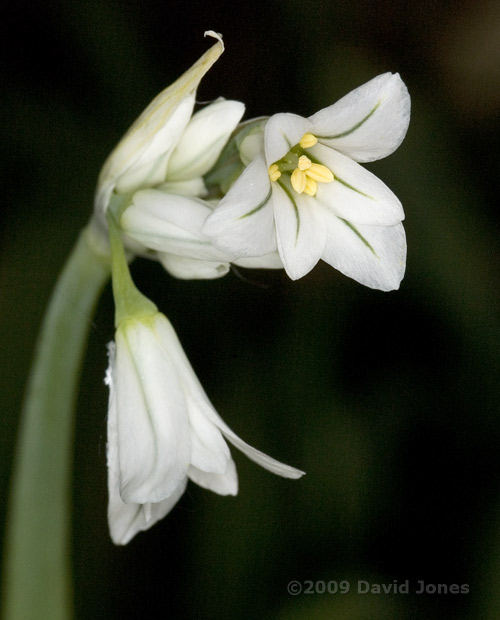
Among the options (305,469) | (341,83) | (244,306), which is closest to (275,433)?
(305,469)

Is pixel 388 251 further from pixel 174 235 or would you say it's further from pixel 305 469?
pixel 305 469

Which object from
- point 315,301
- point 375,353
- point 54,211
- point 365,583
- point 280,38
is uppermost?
point 280,38

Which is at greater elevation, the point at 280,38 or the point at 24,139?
the point at 280,38

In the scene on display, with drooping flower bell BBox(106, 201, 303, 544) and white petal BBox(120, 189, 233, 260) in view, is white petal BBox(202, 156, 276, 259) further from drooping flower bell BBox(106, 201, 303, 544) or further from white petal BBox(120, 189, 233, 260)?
drooping flower bell BBox(106, 201, 303, 544)

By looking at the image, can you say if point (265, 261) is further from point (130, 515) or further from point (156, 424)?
point (130, 515)

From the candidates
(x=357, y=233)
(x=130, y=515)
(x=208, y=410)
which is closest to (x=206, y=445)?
(x=208, y=410)

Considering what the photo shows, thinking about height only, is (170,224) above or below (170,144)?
below

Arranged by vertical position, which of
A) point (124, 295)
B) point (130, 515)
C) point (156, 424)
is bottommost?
point (130, 515)
